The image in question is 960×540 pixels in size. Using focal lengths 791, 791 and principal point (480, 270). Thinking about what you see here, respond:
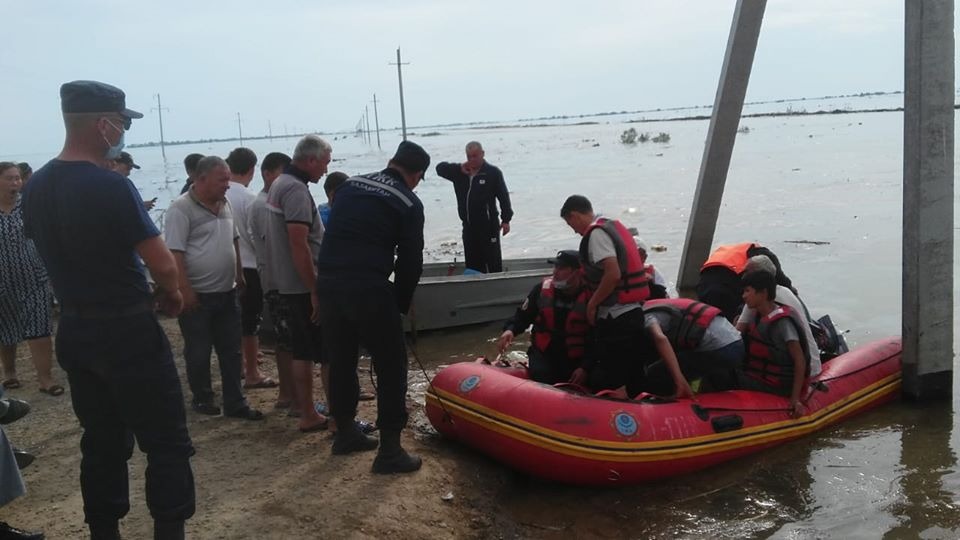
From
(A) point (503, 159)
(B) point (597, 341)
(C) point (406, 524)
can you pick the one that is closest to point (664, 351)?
(B) point (597, 341)

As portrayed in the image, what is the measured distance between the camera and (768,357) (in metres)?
5.22

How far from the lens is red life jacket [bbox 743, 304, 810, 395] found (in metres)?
5.13

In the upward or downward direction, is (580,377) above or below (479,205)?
below

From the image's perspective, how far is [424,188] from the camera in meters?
30.4

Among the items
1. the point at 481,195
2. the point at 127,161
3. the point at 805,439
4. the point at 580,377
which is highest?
the point at 127,161

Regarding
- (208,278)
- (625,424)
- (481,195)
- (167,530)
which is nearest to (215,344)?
(208,278)

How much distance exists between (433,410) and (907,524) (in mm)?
2790

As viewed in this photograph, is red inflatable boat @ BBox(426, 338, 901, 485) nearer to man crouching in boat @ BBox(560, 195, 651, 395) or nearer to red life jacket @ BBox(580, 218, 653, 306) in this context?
man crouching in boat @ BBox(560, 195, 651, 395)

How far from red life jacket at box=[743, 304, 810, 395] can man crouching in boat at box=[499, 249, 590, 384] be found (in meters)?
1.10

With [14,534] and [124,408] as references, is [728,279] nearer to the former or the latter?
[124,408]

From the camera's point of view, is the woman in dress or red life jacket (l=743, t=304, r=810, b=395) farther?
the woman in dress

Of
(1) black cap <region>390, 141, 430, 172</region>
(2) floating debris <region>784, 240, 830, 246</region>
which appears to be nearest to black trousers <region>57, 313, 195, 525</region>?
(1) black cap <region>390, 141, 430, 172</region>

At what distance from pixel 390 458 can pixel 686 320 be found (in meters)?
2.08

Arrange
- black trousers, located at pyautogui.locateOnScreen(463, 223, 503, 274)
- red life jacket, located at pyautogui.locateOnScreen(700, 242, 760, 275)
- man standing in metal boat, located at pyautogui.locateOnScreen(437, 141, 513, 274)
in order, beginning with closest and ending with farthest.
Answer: red life jacket, located at pyautogui.locateOnScreen(700, 242, 760, 275), man standing in metal boat, located at pyautogui.locateOnScreen(437, 141, 513, 274), black trousers, located at pyautogui.locateOnScreen(463, 223, 503, 274)
